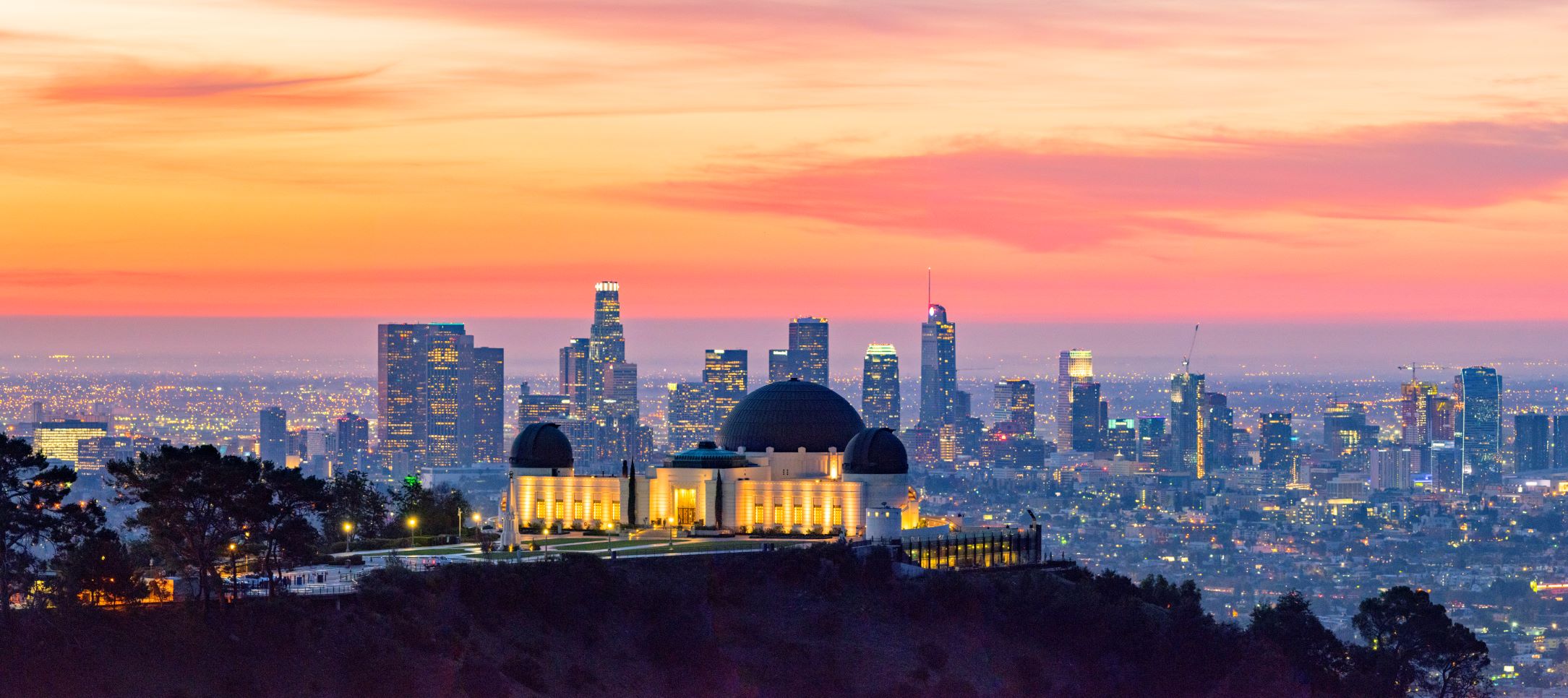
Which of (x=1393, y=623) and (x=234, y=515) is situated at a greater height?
(x=234, y=515)

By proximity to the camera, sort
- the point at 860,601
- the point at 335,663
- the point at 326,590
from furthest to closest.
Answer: the point at 860,601, the point at 326,590, the point at 335,663

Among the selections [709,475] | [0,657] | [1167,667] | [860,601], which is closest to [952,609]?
[860,601]

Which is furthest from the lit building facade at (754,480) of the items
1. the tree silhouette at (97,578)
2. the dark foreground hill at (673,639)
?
the tree silhouette at (97,578)

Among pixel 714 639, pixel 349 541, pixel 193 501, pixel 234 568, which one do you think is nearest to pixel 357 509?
pixel 349 541

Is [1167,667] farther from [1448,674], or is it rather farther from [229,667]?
[229,667]

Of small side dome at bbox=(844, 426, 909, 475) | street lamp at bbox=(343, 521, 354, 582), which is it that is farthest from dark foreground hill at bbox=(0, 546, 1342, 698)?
street lamp at bbox=(343, 521, 354, 582)

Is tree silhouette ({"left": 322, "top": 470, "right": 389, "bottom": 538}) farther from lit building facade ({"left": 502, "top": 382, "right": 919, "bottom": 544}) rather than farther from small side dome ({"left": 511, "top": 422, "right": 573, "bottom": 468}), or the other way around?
small side dome ({"left": 511, "top": 422, "right": 573, "bottom": 468})

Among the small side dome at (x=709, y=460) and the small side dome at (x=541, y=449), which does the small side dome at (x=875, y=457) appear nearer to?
the small side dome at (x=709, y=460)
